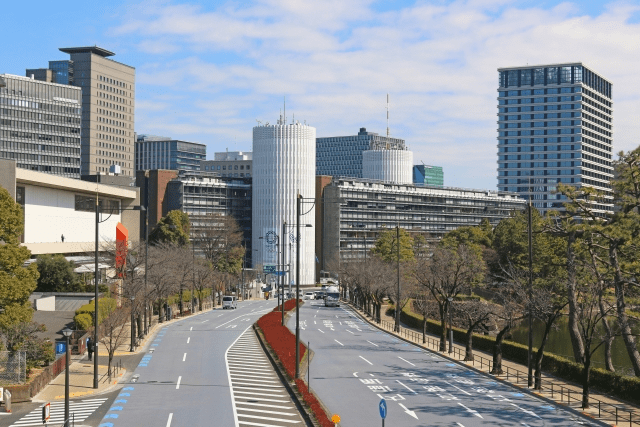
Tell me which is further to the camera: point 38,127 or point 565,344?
point 38,127

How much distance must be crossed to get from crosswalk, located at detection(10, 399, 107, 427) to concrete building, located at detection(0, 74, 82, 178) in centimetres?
15641

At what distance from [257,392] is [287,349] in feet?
37.4

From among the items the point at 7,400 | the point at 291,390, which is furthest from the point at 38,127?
the point at 291,390

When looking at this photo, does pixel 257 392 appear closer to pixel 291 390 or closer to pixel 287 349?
pixel 291 390

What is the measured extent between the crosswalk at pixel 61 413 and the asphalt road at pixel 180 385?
88cm

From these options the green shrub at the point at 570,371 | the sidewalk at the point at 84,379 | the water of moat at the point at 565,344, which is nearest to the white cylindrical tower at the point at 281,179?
the water of moat at the point at 565,344

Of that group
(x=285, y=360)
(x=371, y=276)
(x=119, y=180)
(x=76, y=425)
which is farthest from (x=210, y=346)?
(x=119, y=180)

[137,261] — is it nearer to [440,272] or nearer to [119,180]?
[440,272]

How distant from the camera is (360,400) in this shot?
36.2 metres

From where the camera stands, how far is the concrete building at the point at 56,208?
70.2 meters

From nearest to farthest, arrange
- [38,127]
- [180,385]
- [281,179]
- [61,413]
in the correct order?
[61,413], [180,385], [281,179], [38,127]

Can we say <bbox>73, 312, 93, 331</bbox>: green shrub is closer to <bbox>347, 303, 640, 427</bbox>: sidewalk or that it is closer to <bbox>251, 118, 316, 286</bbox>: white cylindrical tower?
<bbox>347, 303, 640, 427</bbox>: sidewalk

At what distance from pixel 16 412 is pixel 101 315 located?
2169cm

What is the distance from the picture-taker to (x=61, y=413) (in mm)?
32562
